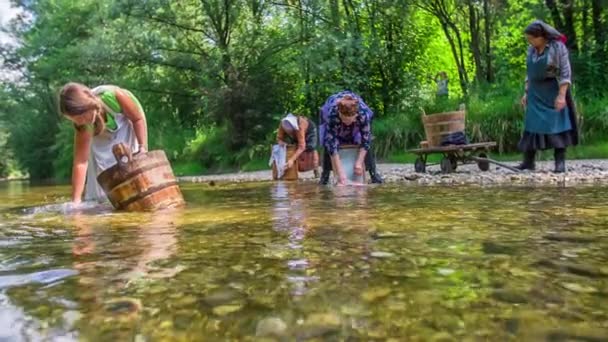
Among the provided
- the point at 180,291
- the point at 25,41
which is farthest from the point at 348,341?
the point at 25,41

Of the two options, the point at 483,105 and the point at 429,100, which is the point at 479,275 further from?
the point at 429,100

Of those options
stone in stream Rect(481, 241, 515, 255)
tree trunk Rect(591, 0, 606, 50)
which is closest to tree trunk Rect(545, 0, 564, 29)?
tree trunk Rect(591, 0, 606, 50)

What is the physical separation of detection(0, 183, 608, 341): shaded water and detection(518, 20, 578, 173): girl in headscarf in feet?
14.5

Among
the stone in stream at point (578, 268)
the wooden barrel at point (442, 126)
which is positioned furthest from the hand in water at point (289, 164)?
the stone in stream at point (578, 268)

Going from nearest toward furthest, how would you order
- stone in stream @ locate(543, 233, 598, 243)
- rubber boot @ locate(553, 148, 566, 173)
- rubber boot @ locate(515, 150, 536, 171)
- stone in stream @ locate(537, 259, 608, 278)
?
stone in stream @ locate(537, 259, 608, 278) → stone in stream @ locate(543, 233, 598, 243) → rubber boot @ locate(553, 148, 566, 173) → rubber boot @ locate(515, 150, 536, 171)

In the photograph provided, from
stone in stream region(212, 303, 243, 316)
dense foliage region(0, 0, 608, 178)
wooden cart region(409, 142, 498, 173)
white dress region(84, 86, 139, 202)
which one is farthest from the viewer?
dense foliage region(0, 0, 608, 178)

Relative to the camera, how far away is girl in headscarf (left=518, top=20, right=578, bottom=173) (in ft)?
24.0

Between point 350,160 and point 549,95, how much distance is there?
2794 mm

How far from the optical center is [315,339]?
1.22 m

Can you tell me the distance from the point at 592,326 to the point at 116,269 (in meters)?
1.52

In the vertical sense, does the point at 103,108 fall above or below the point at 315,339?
above

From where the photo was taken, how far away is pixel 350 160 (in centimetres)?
765

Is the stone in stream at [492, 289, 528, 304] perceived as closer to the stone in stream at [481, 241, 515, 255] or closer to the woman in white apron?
the stone in stream at [481, 241, 515, 255]

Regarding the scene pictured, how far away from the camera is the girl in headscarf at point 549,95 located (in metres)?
7.30
